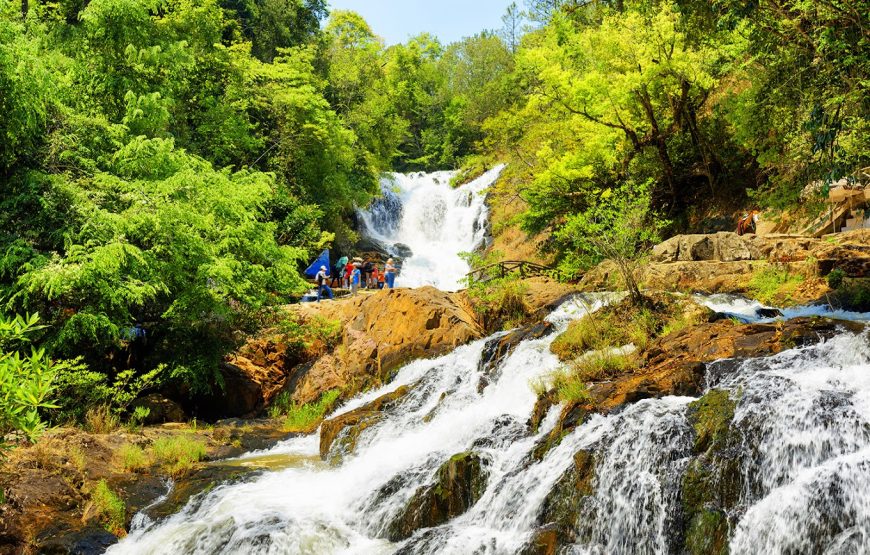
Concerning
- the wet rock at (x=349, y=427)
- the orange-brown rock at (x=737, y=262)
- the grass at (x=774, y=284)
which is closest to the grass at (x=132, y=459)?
the wet rock at (x=349, y=427)

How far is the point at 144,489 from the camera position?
27.9 ft

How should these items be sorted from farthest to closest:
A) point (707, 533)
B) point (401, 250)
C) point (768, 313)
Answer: point (401, 250) → point (768, 313) → point (707, 533)

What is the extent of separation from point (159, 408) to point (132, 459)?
9.46 ft

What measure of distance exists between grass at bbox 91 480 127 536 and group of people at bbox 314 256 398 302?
10.9m

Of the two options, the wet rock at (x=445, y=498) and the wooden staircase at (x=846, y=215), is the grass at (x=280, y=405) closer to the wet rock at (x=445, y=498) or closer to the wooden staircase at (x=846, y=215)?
the wet rock at (x=445, y=498)

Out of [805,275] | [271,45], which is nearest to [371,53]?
[271,45]

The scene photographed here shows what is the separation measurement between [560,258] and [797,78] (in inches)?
554

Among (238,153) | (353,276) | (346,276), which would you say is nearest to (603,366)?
(353,276)

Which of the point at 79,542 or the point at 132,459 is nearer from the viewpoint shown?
the point at 79,542

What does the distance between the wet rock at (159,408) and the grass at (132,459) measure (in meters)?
2.24

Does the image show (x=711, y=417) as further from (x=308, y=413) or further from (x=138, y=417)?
(x=138, y=417)

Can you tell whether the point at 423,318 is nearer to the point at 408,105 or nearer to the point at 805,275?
the point at 805,275

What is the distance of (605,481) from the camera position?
20.3ft

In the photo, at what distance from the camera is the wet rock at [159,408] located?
11562 millimetres
